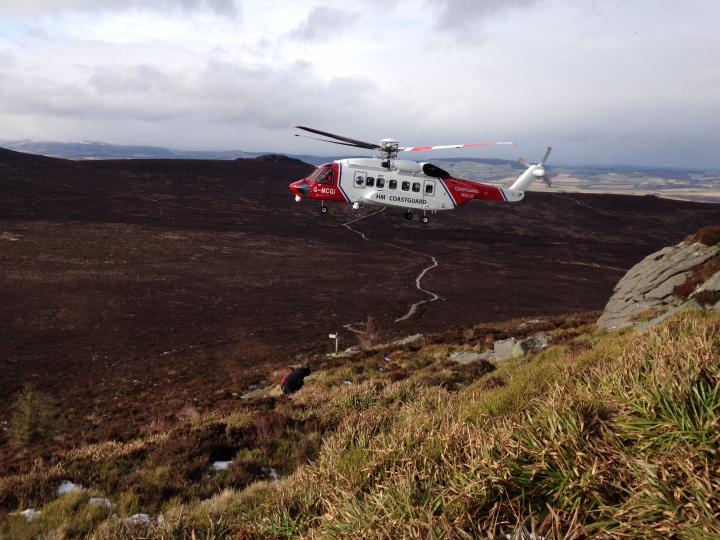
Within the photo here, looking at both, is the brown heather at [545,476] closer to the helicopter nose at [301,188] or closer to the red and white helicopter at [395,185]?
the red and white helicopter at [395,185]

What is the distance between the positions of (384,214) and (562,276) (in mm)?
52598

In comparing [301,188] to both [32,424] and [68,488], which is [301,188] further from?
[68,488]

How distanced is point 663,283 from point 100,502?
2385cm

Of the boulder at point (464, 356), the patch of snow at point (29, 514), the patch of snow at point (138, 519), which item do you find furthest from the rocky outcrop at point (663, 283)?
the patch of snow at point (29, 514)

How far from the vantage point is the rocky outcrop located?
1917 centimetres

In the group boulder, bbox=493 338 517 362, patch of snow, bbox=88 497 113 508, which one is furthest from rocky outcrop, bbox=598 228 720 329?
patch of snow, bbox=88 497 113 508

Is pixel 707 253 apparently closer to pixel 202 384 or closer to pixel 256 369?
pixel 256 369

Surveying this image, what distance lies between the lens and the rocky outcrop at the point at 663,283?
62.9 ft

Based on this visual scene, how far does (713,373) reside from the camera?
3945 millimetres

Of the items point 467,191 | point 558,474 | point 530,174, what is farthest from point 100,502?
point 530,174

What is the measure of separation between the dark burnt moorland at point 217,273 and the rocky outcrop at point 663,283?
45.9 feet

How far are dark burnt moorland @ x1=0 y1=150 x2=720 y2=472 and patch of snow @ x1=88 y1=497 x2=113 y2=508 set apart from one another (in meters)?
5.16

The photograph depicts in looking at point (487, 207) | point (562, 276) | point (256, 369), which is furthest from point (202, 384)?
point (487, 207)

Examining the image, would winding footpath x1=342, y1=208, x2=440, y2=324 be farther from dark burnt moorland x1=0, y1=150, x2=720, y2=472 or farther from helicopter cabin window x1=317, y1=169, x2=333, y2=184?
helicopter cabin window x1=317, y1=169, x2=333, y2=184
